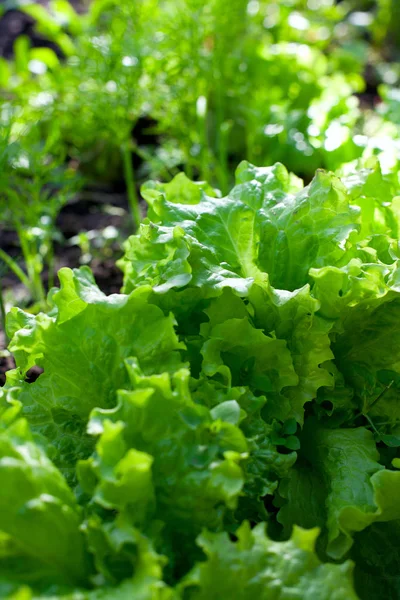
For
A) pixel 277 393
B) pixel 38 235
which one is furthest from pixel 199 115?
pixel 277 393

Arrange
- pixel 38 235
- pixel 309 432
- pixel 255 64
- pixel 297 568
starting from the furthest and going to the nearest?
pixel 255 64
pixel 38 235
pixel 309 432
pixel 297 568

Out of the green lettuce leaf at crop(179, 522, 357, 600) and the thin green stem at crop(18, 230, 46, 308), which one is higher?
the green lettuce leaf at crop(179, 522, 357, 600)

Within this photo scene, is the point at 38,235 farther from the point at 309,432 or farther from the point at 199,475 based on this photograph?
the point at 199,475

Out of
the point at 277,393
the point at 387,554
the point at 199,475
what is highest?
the point at 199,475

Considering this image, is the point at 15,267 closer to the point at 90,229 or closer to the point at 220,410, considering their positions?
the point at 90,229

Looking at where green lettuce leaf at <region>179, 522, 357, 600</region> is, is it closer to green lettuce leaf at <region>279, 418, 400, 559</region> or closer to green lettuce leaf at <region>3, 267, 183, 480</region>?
green lettuce leaf at <region>279, 418, 400, 559</region>

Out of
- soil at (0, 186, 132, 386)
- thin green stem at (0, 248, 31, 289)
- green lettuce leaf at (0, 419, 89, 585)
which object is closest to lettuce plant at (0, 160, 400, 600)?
green lettuce leaf at (0, 419, 89, 585)

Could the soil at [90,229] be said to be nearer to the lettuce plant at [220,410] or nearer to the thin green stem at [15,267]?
the thin green stem at [15,267]

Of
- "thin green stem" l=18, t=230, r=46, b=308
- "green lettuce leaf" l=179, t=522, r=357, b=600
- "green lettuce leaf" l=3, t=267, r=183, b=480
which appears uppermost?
"green lettuce leaf" l=3, t=267, r=183, b=480

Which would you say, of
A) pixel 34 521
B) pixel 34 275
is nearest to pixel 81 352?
pixel 34 521
